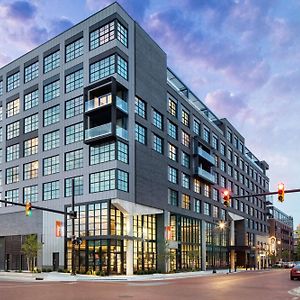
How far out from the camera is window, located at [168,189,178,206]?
227 feet

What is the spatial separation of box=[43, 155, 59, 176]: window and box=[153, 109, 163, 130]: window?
1464cm

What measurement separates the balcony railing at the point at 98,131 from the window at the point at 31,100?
14.4 meters

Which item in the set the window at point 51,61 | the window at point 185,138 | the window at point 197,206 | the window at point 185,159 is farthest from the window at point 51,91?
the window at point 197,206

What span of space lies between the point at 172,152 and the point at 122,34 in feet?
67.6

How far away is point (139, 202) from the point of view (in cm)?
5862

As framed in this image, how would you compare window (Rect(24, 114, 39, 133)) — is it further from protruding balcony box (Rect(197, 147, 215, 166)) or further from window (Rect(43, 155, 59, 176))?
protruding balcony box (Rect(197, 147, 215, 166))

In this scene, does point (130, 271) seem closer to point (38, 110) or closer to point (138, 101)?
point (138, 101)

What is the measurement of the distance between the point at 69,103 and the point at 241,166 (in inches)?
2414

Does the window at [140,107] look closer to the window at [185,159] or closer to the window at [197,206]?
the window at [185,159]

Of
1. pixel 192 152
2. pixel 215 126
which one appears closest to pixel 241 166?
pixel 215 126

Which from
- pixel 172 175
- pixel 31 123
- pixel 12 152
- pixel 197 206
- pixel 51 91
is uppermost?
pixel 51 91

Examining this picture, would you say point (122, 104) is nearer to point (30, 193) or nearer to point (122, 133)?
point (122, 133)

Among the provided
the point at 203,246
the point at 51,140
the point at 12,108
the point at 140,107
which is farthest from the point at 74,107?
the point at 203,246

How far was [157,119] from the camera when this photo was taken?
220 ft
